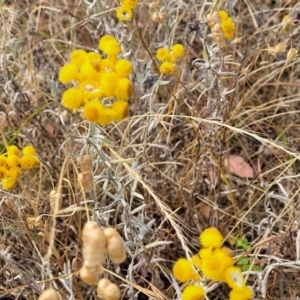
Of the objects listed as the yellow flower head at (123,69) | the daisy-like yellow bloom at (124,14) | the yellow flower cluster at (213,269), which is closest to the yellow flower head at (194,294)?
the yellow flower cluster at (213,269)

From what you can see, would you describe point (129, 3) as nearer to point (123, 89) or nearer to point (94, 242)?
point (123, 89)

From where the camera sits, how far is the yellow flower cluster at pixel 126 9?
120 centimetres

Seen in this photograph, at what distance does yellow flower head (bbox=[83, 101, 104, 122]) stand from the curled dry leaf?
0.78 meters

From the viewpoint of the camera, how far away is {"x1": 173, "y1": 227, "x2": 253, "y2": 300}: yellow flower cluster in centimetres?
82

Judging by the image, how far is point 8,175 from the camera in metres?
1.07

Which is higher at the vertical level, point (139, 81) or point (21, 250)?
point (139, 81)

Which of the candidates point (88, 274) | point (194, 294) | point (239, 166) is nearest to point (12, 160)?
point (88, 274)

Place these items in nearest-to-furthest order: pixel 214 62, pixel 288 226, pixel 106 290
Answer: pixel 106 290
pixel 288 226
pixel 214 62

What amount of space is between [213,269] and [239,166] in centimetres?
91

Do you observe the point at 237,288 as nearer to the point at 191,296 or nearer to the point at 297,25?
the point at 191,296

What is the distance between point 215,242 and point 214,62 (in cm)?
75

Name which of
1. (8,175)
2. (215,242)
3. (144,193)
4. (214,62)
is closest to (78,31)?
(214,62)

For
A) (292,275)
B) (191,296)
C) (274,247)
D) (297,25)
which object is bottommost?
(292,275)

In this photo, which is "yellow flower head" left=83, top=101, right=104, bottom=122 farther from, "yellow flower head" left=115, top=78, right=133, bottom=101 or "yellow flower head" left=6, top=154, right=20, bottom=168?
"yellow flower head" left=6, top=154, right=20, bottom=168
